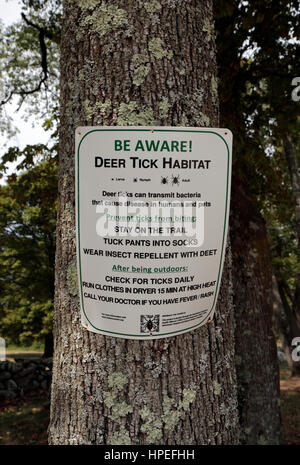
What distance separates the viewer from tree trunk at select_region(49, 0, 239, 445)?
1.43m

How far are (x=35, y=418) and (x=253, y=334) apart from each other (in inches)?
294

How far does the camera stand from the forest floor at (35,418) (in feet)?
27.8

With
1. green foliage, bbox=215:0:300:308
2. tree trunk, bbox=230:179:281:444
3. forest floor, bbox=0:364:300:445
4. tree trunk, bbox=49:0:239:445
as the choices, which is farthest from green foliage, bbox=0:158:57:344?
tree trunk, bbox=49:0:239:445

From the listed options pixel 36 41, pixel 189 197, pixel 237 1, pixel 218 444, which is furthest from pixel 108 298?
pixel 36 41

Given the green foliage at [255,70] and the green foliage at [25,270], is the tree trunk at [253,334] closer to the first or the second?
the green foliage at [255,70]

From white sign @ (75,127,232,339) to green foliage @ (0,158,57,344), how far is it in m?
11.6

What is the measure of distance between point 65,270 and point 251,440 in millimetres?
4445

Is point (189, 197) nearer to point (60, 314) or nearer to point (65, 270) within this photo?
point (65, 270)

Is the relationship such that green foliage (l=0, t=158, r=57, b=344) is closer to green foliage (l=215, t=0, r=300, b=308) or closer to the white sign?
green foliage (l=215, t=0, r=300, b=308)

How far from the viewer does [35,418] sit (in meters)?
9.89

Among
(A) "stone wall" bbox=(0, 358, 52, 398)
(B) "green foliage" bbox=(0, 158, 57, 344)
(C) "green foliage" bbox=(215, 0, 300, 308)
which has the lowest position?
(A) "stone wall" bbox=(0, 358, 52, 398)

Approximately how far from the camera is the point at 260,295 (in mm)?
5203

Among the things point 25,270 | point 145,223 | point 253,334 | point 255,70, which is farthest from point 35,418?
point 145,223

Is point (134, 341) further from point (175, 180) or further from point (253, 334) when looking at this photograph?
point (253, 334)
